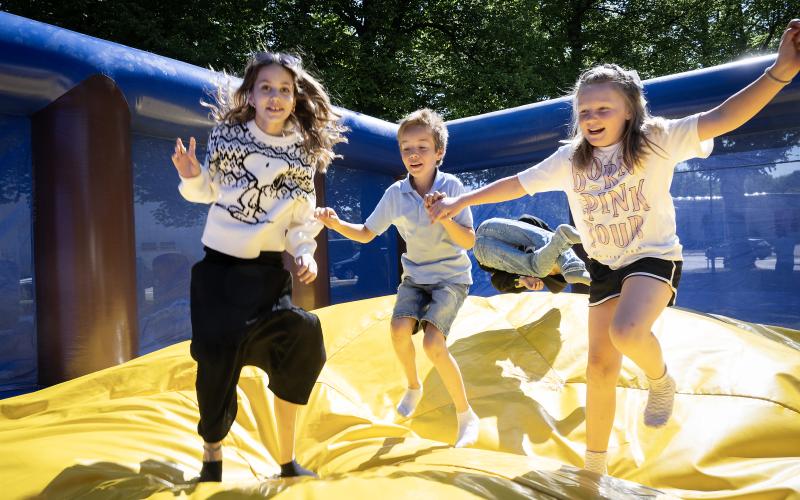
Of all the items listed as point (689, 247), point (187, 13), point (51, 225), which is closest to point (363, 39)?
point (187, 13)

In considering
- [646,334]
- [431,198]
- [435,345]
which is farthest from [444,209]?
[646,334]

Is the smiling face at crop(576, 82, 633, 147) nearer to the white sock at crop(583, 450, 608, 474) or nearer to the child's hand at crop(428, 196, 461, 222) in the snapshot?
the child's hand at crop(428, 196, 461, 222)

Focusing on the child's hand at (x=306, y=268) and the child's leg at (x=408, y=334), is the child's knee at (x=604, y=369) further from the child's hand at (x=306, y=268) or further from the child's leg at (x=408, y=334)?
the child's hand at (x=306, y=268)

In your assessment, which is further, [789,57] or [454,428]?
[454,428]

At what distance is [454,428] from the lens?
261cm

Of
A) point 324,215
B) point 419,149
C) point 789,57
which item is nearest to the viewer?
point 789,57

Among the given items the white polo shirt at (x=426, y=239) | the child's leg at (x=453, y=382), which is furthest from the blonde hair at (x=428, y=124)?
the child's leg at (x=453, y=382)

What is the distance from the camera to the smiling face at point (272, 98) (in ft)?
6.90

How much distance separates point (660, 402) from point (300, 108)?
1.51 metres

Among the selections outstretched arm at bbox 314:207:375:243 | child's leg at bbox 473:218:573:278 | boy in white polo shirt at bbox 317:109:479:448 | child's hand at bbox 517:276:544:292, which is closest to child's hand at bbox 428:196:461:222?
boy in white polo shirt at bbox 317:109:479:448

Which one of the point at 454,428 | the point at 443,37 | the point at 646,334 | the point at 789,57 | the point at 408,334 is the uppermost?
the point at 443,37

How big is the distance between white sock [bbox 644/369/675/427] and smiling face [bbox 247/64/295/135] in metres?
1.42

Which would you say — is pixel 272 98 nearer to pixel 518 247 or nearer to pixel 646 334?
pixel 646 334

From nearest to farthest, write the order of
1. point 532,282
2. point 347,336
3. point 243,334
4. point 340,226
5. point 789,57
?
point 789,57 < point 243,334 < point 340,226 < point 347,336 < point 532,282
